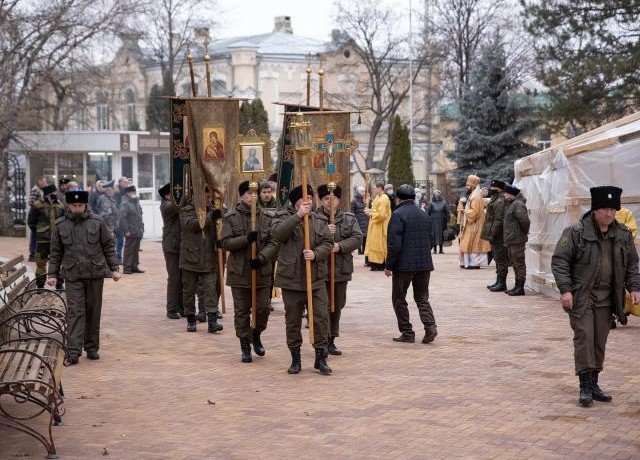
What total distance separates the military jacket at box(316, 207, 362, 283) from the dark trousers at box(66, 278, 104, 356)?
94.9 inches

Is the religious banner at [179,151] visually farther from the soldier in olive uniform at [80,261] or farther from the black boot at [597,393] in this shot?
the black boot at [597,393]

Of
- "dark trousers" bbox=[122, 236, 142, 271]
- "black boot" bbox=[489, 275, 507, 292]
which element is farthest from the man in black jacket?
"dark trousers" bbox=[122, 236, 142, 271]

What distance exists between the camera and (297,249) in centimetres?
1030

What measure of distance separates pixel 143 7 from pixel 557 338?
80.8 ft

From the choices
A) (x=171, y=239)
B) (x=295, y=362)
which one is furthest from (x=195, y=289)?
(x=295, y=362)

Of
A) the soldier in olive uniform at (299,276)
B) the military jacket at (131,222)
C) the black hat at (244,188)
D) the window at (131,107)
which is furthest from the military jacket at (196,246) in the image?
the window at (131,107)

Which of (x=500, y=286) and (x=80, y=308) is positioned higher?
(x=80, y=308)

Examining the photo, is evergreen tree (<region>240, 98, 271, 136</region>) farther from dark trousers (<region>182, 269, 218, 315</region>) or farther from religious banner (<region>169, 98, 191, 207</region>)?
dark trousers (<region>182, 269, 218, 315</region>)

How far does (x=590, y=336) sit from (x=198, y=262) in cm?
569

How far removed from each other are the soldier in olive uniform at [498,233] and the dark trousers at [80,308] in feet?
27.6

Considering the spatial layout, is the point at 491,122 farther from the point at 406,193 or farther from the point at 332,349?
the point at 332,349

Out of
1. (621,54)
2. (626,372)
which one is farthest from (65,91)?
(626,372)

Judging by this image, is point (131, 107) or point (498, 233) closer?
point (498, 233)

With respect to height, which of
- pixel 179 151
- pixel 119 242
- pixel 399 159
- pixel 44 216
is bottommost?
pixel 119 242
